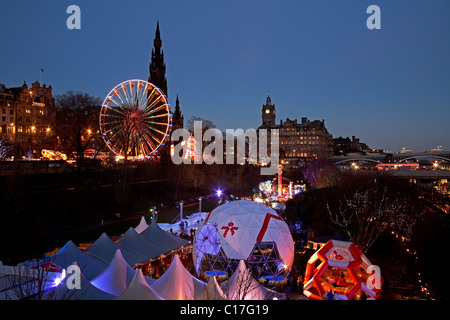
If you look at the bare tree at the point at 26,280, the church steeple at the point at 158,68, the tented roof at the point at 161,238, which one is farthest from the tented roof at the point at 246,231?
the church steeple at the point at 158,68

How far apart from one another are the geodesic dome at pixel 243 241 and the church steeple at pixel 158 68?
5548cm

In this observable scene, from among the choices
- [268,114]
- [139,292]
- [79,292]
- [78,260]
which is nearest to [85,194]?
[78,260]

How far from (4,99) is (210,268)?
5459 cm

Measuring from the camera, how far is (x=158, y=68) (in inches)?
2749

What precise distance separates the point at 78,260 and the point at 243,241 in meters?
7.39

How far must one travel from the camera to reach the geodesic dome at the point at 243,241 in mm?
15547

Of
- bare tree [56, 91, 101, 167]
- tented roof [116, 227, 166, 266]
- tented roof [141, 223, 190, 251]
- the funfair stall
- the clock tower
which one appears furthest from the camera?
the clock tower

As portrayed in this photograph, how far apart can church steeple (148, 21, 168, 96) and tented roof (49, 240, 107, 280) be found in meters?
56.5

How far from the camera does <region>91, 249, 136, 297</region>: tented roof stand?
12086 mm

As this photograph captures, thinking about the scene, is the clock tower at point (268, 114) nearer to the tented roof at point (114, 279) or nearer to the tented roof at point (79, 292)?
the tented roof at point (114, 279)

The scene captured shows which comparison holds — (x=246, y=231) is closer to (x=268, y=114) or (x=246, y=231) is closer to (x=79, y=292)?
(x=79, y=292)

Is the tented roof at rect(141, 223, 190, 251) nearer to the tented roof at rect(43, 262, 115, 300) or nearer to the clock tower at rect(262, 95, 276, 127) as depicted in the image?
the tented roof at rect(43, 262, 115, 300)

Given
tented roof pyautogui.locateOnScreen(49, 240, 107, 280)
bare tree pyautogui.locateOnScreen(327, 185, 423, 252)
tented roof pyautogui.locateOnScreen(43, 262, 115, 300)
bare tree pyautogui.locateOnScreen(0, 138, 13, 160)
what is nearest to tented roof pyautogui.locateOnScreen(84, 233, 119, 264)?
tented roof pyautogui.locateOnScreen(49, 240, 107, 280)

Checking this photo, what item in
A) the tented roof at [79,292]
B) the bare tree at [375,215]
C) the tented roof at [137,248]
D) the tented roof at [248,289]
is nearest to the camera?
the tented roof at [79,292]
